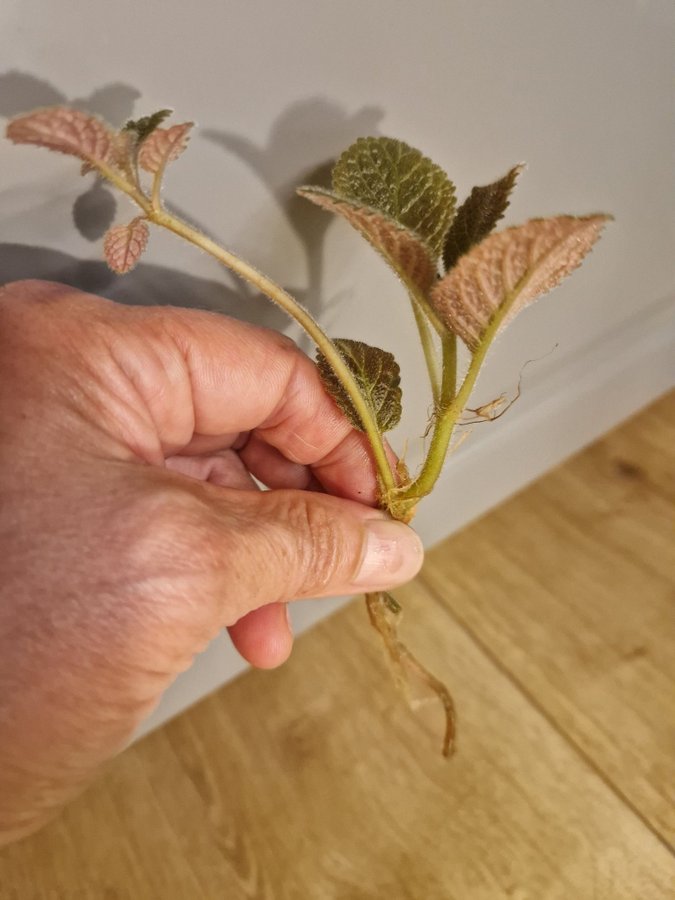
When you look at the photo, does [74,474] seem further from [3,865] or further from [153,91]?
[3,865]

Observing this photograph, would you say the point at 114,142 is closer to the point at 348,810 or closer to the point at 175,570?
the point at 175,570

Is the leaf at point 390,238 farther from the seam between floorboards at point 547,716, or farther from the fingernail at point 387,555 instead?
the seam between floorboards at point 547,716

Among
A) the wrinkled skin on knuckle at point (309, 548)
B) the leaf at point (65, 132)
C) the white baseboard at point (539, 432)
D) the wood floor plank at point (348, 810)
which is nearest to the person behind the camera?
the leaf at point (65, 132)

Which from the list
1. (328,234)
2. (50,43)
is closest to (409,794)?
(328,234)

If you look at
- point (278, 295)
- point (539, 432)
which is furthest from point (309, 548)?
point (539, 432)

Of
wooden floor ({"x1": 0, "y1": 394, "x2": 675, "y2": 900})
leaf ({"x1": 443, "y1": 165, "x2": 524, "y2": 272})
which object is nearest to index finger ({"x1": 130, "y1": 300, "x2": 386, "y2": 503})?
leaf ({"x1": 443, "y1": 165, "x2": 524, "y2": 272})

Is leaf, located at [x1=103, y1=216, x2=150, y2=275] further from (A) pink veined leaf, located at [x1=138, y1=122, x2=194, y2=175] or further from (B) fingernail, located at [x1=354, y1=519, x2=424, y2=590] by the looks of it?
(B) fingernail, located at [x1=354, y1=519, x2=424, y2=590]

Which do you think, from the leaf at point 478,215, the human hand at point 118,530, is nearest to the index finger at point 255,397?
the human hand at point 118,530
